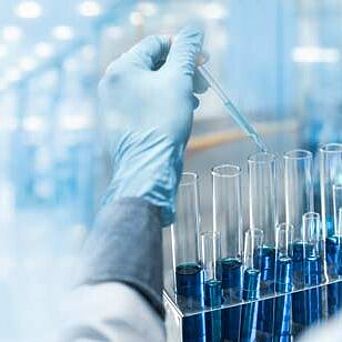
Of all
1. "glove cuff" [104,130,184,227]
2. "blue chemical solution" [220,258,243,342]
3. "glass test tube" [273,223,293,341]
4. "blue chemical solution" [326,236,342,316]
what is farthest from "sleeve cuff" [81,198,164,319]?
"blue chemical solution" [326,236,342,316]

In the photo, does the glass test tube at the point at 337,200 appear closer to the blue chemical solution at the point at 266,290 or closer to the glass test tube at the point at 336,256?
the glass test tube at the point at 336,256

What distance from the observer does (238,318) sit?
3.62 ft

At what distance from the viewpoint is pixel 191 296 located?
1.10 metres

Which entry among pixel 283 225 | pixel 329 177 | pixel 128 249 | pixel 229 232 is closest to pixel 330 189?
pixel 329 177

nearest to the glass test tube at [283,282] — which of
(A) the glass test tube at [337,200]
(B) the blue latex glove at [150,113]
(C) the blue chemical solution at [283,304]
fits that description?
(C) the blue chemical solution at [283,304]

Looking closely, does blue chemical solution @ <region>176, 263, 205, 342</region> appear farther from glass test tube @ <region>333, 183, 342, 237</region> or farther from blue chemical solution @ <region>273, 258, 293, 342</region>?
glass test tube @ <region>333, 183, 342, 237</region>

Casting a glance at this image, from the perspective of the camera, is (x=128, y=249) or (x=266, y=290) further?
(x=266, y=290)

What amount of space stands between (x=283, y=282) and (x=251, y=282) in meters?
0.06

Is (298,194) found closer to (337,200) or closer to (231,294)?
(337,200)

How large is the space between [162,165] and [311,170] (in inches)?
12.5

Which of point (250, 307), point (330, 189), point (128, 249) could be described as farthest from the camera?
point (330, 189)

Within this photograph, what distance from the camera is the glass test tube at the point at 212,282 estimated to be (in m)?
1.09

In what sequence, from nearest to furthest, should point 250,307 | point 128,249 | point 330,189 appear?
1. point 128,249
2. point 250,307
3. point 330,189

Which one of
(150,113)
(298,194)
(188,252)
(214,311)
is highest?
(150,113)
